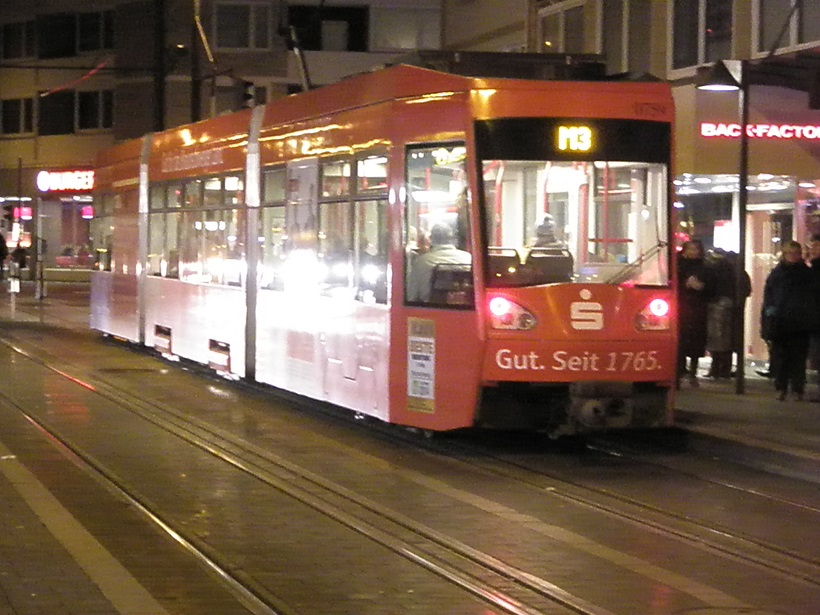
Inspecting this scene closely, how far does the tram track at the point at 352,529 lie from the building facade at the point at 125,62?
119ft

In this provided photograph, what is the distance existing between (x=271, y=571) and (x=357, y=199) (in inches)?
245

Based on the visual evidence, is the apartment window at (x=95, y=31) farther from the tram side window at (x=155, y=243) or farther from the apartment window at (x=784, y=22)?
the apartment window at (x=784, y=22)

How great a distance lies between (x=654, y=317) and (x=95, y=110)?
48.1 m

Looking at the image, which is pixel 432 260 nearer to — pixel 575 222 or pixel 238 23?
pixel 575 222

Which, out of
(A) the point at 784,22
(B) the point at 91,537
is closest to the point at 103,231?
(A) the point at 784,22

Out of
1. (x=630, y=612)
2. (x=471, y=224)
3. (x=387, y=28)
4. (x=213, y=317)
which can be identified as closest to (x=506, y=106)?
(x=471, y=224)

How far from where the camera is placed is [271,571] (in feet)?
28.2

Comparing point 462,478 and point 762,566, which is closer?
point 762,566

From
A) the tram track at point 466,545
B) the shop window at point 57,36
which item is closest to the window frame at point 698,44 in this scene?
the tram track at point 466,545

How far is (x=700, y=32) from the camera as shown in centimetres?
2214

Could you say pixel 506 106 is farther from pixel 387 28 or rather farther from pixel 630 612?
pixel 387 28

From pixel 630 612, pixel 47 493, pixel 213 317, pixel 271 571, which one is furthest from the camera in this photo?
pixel 213 317

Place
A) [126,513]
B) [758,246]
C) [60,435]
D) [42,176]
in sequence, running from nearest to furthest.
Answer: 1. [126,513]
2. [60,435]
3. [758,246]
4. [42,176]

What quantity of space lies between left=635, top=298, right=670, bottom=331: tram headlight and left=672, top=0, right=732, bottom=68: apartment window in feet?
30.4
